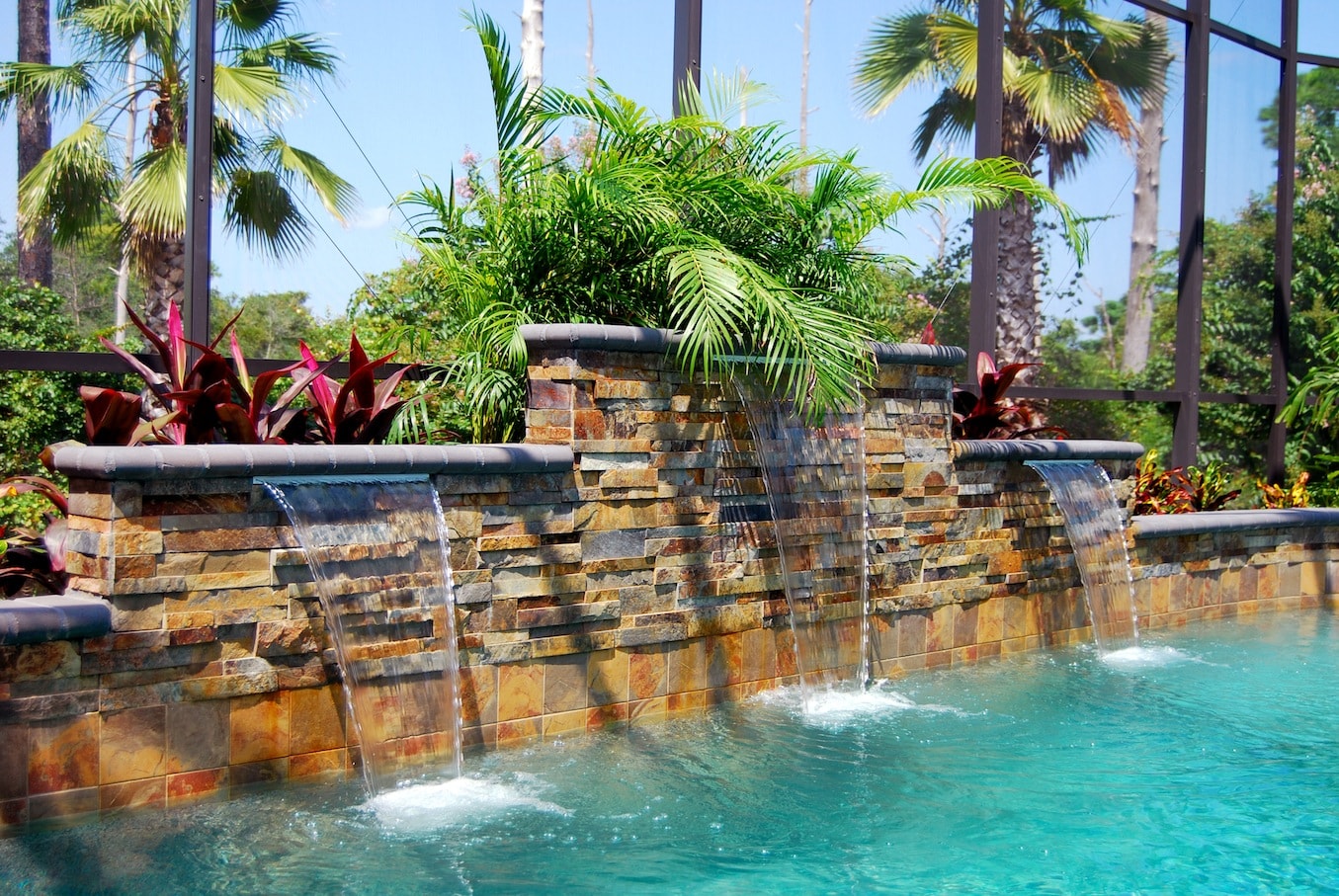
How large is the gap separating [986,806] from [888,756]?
59 centimetres

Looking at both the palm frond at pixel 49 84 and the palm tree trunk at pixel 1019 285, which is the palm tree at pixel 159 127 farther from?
the palm tree trunk at pixel 1019 285

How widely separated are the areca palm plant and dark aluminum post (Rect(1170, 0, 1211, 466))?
468 centimetres

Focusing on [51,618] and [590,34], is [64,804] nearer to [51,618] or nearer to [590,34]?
[51,618]

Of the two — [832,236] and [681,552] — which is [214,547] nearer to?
[681,552]

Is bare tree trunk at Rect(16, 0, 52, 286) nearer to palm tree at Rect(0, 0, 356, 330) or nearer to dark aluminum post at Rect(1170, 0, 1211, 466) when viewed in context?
palm tree at Rect(0, 0, 356, 330)

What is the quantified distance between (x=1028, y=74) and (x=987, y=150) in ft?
8.85

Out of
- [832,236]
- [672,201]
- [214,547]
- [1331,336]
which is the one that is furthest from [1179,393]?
[214,547]

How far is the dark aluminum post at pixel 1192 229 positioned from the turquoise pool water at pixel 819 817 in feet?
16.3

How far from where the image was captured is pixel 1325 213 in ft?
37.8

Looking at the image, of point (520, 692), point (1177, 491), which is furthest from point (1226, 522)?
point (520, 692)

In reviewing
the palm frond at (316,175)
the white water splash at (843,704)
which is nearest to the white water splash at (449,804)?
the white water splash at (843,704)

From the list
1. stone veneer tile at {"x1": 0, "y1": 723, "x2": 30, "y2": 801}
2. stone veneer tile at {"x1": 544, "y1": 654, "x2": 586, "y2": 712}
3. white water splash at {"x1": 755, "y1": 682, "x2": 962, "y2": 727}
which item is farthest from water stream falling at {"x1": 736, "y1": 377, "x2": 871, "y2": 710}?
stone veneer tile at {"x1": 0, "y1": 723, "x2": 30, "y2": 801}

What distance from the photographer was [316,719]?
418 cm

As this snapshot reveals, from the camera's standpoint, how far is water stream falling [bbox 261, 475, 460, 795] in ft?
13.6
